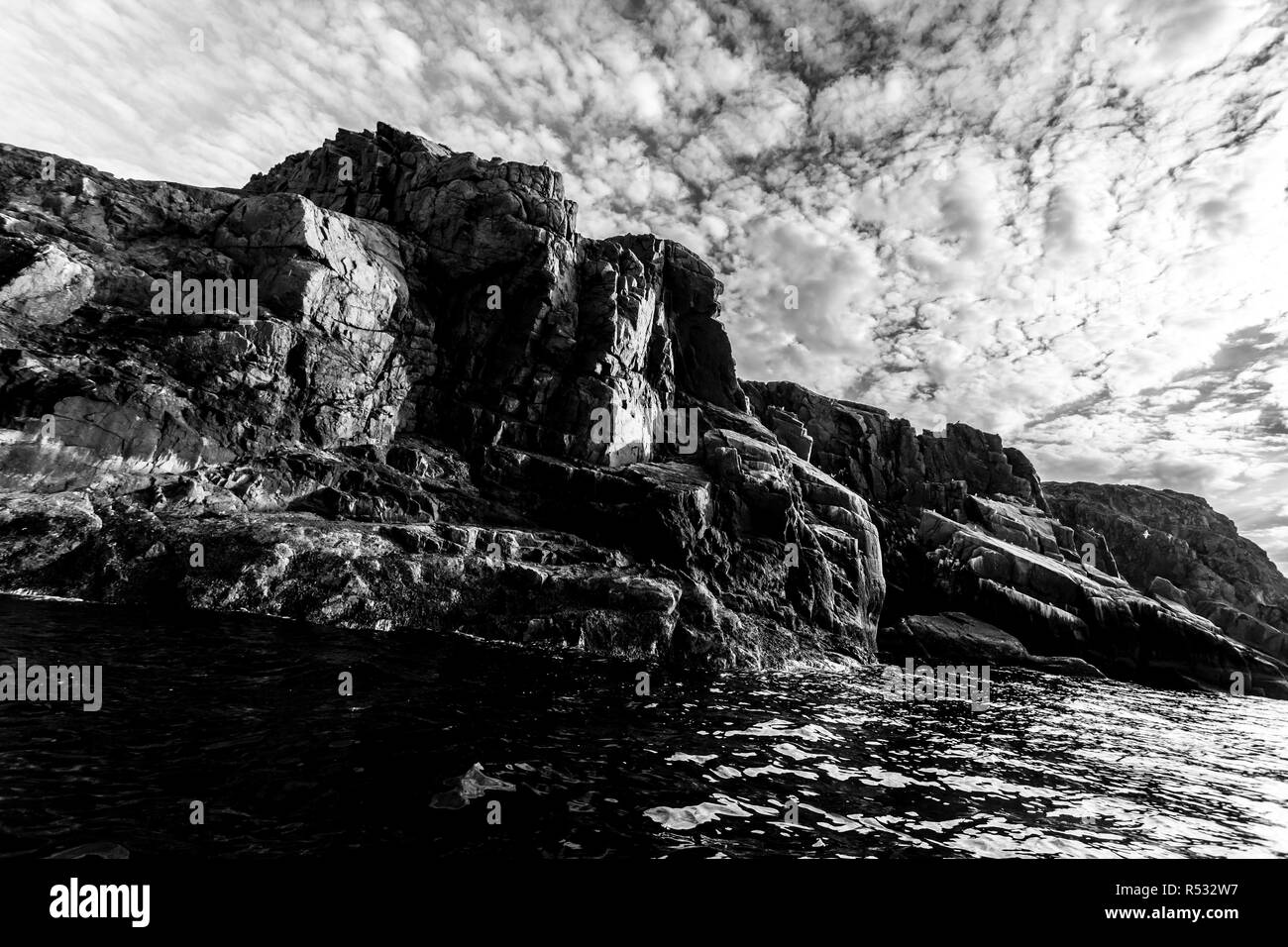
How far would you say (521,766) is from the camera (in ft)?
38.2

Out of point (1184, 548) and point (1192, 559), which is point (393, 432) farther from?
point (1192, 559)

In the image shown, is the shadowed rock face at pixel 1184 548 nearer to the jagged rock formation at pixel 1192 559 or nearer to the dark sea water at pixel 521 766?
the jagged rock formation at pixel 1192 559

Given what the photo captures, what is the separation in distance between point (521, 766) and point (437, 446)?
35.5 meters

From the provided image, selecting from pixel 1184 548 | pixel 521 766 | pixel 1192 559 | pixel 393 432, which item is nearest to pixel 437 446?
pixel 393 432

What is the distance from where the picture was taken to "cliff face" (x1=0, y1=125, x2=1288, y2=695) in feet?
88.4

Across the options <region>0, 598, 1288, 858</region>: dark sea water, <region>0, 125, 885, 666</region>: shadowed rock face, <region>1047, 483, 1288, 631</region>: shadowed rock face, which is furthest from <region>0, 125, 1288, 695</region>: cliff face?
<region>1047, 483, 1288, 631</region>: shadowed rock face

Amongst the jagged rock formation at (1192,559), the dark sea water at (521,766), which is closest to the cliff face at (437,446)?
the dark sea water at (521,766)

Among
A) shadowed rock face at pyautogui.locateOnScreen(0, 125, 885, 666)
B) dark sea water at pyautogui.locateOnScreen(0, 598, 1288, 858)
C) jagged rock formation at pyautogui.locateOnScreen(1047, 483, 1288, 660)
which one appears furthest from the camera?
jagged rock formation at pyautogui.locateOnScreen(1047, 483, 1288, 660)

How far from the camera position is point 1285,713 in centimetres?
3547

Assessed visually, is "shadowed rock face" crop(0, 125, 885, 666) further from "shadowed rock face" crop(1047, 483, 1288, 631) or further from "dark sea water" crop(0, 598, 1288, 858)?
"shadowed rock face" crop(1047, 483, 1288, 631)

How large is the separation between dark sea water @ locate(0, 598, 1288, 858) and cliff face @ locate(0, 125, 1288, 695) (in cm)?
623

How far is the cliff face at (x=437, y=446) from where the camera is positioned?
26953 millimetres

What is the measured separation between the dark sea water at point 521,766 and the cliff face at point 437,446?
6233 millimetres
